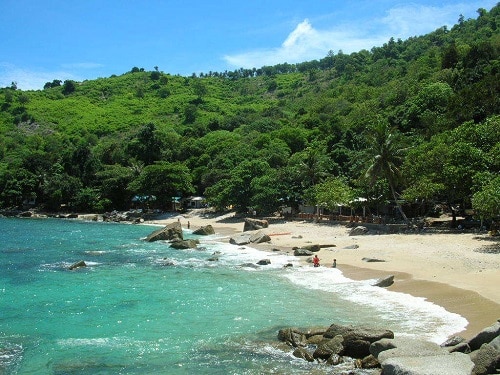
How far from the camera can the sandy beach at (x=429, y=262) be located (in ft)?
65.4

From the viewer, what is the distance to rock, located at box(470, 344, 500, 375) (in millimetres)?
11684

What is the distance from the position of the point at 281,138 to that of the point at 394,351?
7372cm

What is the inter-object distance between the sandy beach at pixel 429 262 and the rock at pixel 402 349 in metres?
3.39

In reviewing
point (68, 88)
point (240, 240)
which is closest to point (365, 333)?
point (240, 240)

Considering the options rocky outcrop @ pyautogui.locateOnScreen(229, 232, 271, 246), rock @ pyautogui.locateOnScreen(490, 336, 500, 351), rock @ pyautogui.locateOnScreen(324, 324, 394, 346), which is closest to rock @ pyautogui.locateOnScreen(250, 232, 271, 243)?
rocky outcrop @ pyautogui.locateOnScreen(229, 232, 271, 246)

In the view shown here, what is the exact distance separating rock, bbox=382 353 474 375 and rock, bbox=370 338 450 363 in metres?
0.59

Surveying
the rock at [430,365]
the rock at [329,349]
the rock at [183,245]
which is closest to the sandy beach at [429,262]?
the rock at [329,349]

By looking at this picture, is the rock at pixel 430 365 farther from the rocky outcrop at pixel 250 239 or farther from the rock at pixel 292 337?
the rocky outcrop at pixel 250 239

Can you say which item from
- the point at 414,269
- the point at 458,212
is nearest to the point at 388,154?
the point at 458,212

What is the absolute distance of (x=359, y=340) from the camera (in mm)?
15062

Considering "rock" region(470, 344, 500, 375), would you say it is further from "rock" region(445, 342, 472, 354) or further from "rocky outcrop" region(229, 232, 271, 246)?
"rocky outcrop" region(229, 232, 271, 246)

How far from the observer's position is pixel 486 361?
11789 millimetres

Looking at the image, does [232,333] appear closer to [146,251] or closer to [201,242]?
[146,251]

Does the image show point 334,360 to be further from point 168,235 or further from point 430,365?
point 168,235
